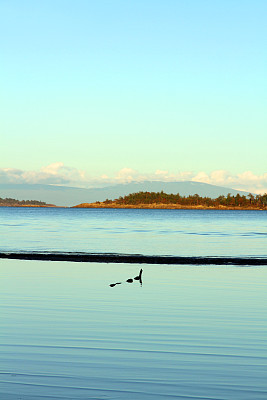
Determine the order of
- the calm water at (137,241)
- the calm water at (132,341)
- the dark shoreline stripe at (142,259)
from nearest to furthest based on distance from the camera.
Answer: the calm water at (132,341) < the dark shoreline stripe at (142,259) < the calm water at (137,241)

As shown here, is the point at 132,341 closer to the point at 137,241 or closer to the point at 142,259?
the point at 142,259

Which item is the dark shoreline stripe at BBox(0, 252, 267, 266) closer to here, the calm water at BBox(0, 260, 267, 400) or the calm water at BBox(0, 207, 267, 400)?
the calm water at BBox(0, 207, 267, 400)

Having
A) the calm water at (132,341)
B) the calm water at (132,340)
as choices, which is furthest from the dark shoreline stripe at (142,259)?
the calm water at (132,341)

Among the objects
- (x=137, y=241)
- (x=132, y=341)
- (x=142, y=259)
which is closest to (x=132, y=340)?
(x=132, y=341)

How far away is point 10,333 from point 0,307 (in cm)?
374

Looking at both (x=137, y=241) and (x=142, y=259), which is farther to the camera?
(x=137, y=241)

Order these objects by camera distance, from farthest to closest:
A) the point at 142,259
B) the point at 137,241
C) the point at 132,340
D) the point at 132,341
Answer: the point at 137,241, the point at 142,259, the point at 132,340, the point at 132,341

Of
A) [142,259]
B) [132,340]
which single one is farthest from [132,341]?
[142,259]

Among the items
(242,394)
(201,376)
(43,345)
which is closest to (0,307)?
(43,345)

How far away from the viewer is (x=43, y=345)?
11.6 m

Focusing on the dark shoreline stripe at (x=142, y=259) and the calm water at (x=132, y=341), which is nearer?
the calm water at (x=132, y=341)

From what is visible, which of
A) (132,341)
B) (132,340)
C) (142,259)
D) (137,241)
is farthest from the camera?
(137,241)

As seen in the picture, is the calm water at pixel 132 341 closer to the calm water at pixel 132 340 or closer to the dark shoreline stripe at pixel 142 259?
the calm water at pixel 132 340

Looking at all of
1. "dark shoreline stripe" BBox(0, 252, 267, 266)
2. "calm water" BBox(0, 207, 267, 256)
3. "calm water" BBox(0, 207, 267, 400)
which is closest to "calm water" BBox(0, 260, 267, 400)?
"calm water" BBox(0, 207, 267, 400)
